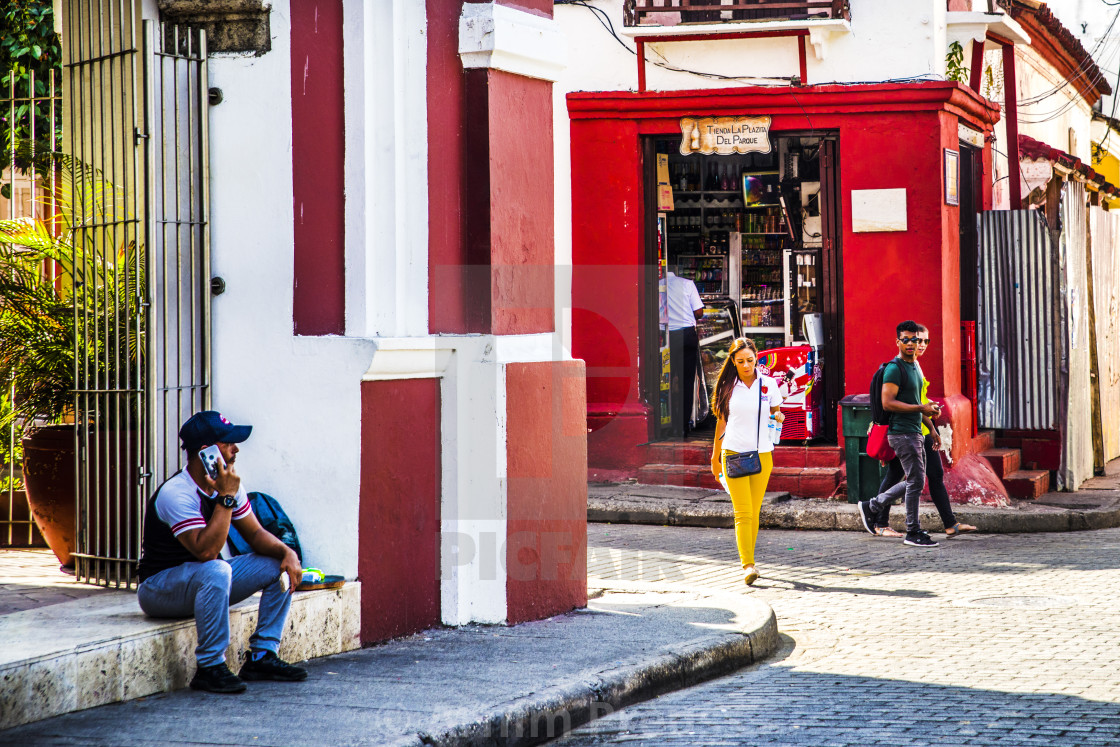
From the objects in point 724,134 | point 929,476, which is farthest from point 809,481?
point 724,134

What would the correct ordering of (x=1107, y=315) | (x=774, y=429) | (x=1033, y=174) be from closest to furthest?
(x=774, y=429), (x=1107, y=315), (x=1033, y=174)

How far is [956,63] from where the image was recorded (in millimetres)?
13742

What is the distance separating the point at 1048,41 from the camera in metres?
17.5

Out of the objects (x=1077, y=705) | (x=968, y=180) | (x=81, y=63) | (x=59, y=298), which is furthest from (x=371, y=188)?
(x=968, y=180)

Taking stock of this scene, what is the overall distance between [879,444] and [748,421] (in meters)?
2.43

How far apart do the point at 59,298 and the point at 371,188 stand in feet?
7.19

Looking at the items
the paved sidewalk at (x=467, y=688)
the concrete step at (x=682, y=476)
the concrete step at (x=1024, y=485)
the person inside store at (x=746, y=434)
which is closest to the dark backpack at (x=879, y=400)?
the person inside store at (x=746, y=434)

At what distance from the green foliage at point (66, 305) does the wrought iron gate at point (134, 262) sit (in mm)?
24

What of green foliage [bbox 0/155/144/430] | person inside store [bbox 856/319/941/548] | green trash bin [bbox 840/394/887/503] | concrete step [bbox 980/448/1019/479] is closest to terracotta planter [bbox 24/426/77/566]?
green foliage [bbox 0/155/144/430]

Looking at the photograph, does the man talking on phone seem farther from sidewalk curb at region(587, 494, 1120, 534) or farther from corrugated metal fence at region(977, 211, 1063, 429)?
corrugated metal fence at region(977, 211, 1063, 429)

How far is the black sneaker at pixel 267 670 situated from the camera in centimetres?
563

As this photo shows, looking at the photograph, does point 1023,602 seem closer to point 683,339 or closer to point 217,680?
point 217,680

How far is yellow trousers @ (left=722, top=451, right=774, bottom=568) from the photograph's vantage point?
8.98 m

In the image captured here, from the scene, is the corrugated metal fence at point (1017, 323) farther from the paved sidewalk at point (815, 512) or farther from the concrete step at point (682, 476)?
the concrete step at point (682, 476)
